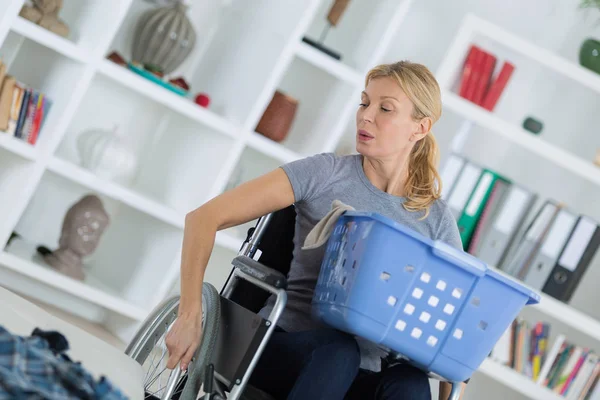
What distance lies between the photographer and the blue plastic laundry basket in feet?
5.46

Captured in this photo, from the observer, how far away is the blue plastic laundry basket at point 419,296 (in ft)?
5.46

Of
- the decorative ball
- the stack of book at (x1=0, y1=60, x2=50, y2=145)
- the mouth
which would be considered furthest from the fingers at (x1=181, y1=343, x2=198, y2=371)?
the decorative ball

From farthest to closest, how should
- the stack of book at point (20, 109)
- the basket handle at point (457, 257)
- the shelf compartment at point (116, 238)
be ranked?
the shelf compartment at point (116, 238)
the stack of book at point (20, 109)
the basket handle at point (457, 257)

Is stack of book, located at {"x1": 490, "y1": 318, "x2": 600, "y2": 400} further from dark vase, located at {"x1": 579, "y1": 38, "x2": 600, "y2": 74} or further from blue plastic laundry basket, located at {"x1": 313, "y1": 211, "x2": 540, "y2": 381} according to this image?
blue plastic laundry basket, located at {"x1": 313, "y1": 211, "x2": 540, "y2": 381}

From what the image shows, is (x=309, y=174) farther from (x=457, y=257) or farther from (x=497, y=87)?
(x=497, y=87)

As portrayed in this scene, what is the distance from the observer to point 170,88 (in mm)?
3451


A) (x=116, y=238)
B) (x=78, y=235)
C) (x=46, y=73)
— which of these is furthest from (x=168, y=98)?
(x=116, y=238)

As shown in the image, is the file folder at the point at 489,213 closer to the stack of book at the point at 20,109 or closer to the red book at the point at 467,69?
the red book at the point at 467,69

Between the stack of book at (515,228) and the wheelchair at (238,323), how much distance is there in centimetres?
150

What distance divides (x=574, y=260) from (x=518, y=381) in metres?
0.51

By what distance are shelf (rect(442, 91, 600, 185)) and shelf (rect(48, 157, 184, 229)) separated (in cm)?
115

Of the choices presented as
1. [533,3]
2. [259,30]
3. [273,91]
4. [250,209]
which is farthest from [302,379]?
[533,3]

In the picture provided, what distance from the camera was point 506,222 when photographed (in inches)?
140

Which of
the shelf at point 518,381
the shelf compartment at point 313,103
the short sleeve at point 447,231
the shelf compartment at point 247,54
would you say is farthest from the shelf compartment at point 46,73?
the shelf at point 518,381
